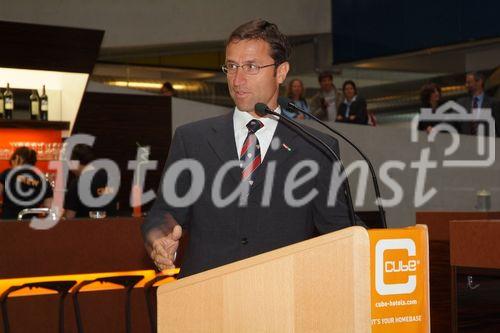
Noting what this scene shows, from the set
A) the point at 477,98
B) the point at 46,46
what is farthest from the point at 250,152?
the point at 477,98

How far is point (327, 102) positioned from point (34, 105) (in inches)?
132

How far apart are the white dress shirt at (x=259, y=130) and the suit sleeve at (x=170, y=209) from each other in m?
0.16

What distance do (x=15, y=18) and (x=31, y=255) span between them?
4440 millimetres

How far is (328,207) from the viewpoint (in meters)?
2.40

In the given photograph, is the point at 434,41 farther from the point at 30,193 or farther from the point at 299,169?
the point at 299,169

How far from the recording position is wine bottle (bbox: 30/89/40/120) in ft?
24.8

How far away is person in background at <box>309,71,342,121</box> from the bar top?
296cm

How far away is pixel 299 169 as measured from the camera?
2408 millimetres

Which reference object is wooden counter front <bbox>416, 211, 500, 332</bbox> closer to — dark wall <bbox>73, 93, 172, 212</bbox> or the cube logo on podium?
the cube logo on podium

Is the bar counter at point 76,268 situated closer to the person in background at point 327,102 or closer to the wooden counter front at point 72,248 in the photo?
the wooden counter front at point 72,248

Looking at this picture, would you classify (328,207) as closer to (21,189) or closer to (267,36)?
(267,36)

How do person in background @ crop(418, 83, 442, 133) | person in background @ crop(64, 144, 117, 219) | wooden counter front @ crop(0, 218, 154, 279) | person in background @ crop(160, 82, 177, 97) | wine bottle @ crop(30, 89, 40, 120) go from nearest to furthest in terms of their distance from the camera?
wooden counter front @ crop(0, 218, 154, 279), person in background @ crop(64, 144, 117, 219), wine bottle @ crop(30, 89, 40, 120), person in background @ crop(418, 83, 442, 133), person in background @ crop(160, 82, 177, 97)

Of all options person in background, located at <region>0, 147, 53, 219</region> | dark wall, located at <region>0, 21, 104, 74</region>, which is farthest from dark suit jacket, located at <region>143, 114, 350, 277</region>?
dark wall, located at <region>0, 21, 104, 74</region>

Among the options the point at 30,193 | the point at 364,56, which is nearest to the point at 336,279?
the point at 30,193
